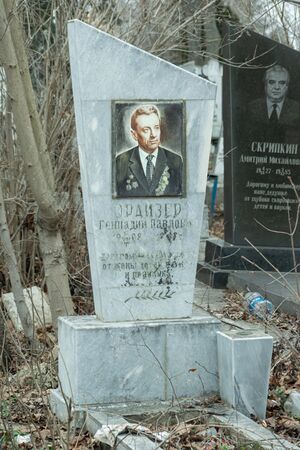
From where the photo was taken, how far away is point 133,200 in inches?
253

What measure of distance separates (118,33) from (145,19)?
476 millimetres

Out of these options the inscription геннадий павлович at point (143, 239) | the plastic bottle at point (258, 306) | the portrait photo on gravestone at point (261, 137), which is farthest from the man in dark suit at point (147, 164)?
the portrait photo on gravestone at point (261, 137)

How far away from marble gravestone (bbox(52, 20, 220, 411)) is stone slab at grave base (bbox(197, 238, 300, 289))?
4.84 meters

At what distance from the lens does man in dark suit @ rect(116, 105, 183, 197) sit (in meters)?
6.38

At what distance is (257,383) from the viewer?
6137mm

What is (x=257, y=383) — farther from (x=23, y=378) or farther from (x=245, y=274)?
(x=245, y=274)

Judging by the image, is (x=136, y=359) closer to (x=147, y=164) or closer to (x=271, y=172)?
(x=147, y=164)

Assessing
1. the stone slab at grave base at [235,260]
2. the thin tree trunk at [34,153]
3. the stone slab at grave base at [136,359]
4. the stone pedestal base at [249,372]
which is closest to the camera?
the stone pedestal base at [249,372]

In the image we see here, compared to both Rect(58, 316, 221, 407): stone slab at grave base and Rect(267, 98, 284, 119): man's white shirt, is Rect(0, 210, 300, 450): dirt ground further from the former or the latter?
Rect(267, 98, 284, 119): man's white shirt

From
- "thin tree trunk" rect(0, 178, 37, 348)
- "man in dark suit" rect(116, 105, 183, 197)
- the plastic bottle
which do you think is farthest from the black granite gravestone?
"man in dark suit" rect(116, 105, 183, 197)

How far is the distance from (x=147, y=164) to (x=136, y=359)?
133cm

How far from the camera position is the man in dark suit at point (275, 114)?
38.2ft

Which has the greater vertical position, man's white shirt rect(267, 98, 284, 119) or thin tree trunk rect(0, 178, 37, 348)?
man's white shirt rect(267, 98, 284, 119)

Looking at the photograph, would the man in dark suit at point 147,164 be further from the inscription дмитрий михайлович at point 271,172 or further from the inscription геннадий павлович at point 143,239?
the inscription дмитрий михайлович at point 271,172
